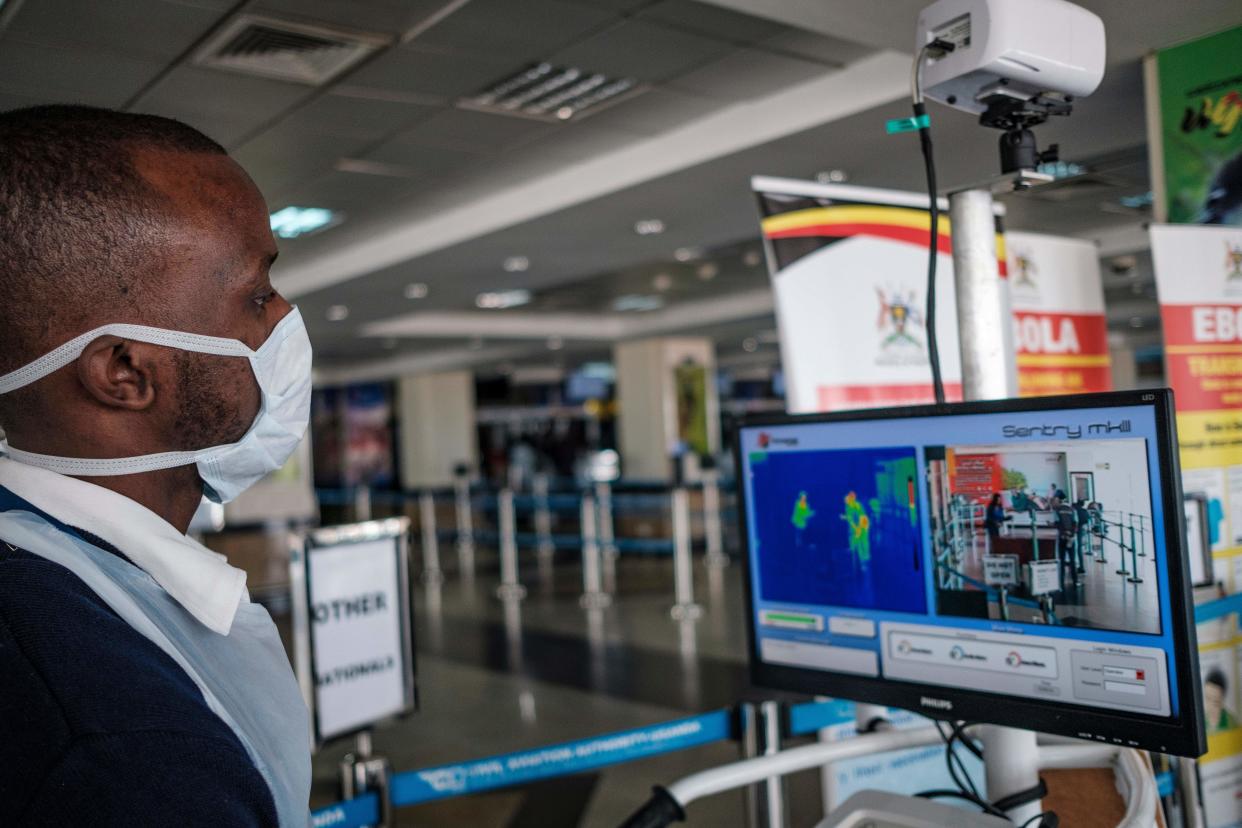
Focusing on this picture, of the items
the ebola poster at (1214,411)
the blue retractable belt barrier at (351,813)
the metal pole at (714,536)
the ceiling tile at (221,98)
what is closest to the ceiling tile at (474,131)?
the ceiling tile at (221,98)

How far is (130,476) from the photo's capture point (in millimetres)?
895

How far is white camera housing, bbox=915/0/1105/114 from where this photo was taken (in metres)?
1.31

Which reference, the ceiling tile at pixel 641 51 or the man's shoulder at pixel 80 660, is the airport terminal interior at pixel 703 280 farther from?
the man's shoulder at pixel 80 660

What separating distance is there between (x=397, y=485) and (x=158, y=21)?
18.7m

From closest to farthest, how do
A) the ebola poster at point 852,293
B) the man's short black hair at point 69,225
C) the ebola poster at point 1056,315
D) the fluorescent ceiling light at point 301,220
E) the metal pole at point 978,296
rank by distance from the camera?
the man's short black hair at point 69,225 → the metal pole at point 978,296 → the ebola poster at point 852,293 → the ebola poster at point 1056,315 → the fluorescent ceiling light at point 301,220

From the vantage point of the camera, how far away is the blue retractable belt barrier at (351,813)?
195 cm

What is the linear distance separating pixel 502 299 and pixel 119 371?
1090cm

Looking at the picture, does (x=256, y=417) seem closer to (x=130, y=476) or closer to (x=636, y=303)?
(x=130, y=476)

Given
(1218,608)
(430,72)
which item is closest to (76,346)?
(1218,608)

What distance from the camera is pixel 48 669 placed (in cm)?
68

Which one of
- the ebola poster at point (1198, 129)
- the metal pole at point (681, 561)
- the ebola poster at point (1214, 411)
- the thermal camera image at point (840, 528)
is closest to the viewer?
the thermal camera image at point (840, 528)

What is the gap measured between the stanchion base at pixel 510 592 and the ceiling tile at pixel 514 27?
5.83m

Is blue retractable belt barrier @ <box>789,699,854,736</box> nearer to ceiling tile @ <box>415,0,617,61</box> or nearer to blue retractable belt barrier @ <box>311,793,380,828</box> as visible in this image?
blue retractable belt barrier @ <box>311,793,380,828</box>

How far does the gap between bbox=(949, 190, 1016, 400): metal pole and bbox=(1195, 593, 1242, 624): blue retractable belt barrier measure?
133 centimetres
